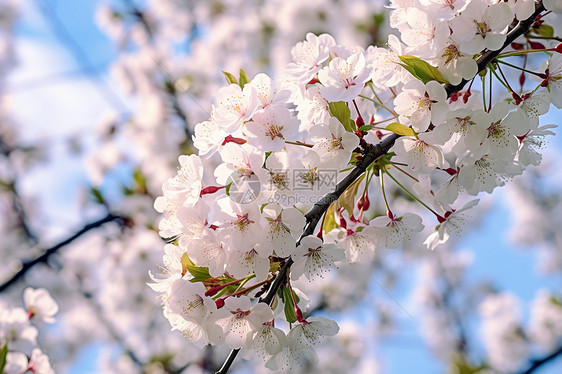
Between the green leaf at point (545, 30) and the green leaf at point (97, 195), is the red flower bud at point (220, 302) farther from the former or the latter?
the green leaf at point (97, 195)

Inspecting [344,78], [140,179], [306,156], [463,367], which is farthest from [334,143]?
[140,179]

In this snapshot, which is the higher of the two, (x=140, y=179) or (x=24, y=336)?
(x=24, y=336)

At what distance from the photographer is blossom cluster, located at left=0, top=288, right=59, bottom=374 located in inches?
64.7

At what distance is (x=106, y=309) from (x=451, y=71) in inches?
230

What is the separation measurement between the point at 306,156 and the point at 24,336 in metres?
1.47

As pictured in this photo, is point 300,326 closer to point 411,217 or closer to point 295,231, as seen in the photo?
point 295,231

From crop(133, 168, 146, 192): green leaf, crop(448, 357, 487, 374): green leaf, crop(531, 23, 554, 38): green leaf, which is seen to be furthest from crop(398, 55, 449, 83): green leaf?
crop(133, 168, 146, 192): green leaf

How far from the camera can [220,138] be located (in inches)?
42.8

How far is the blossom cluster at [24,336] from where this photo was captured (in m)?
1.64

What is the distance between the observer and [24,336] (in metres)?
1.85

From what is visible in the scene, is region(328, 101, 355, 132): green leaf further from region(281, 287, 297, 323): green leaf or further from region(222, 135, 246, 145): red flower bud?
region(281, 287, 297, 323): green leaf

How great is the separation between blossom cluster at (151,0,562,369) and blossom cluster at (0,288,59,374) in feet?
2.64

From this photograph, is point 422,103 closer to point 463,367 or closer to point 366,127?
point 366,127

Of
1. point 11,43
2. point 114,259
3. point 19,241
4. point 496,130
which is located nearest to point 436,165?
point 496,130
